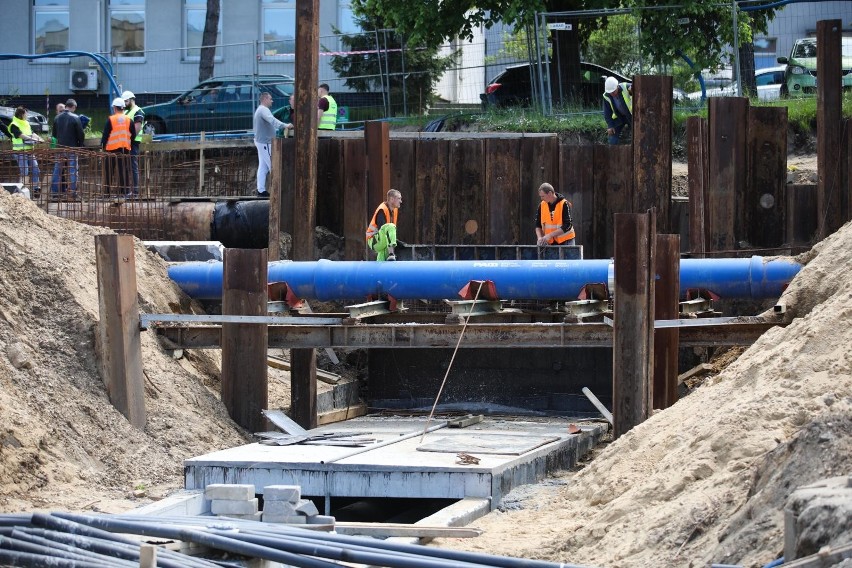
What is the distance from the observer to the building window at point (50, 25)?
3241cm

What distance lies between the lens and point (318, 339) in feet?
40.2

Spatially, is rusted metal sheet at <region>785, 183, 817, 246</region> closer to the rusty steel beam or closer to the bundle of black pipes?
the rusty steel beam

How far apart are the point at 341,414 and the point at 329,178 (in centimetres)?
421

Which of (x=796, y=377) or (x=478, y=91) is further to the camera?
(x=478, y=91)

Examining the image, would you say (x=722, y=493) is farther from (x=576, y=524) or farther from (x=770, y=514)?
(x=576, y=524)

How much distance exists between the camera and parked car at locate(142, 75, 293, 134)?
24.8 m

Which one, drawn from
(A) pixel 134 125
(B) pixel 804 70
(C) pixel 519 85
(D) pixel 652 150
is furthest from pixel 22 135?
(B) pixel 804 70

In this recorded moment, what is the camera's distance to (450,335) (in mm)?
12117

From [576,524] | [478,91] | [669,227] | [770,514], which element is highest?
[478,91]

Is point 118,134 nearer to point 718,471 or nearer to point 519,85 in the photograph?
point 519,85

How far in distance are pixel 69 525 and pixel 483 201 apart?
392 inches

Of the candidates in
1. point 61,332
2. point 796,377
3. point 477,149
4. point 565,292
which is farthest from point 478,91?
point 796,377

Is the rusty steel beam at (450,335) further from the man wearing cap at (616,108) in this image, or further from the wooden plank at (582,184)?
the man wearing cap at (616,108)

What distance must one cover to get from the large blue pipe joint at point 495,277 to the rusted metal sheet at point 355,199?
268cm
